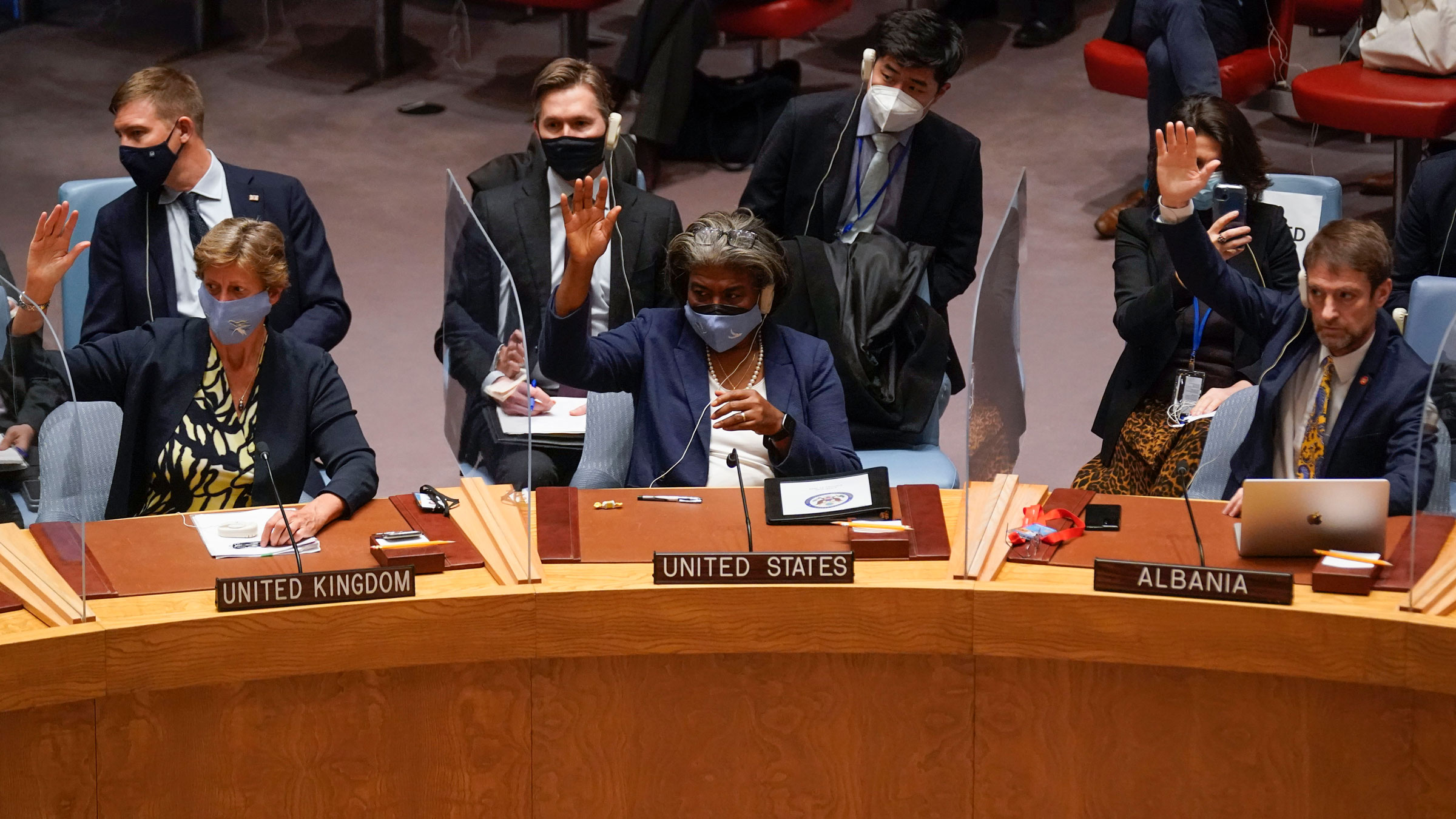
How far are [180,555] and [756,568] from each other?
0.85 meters

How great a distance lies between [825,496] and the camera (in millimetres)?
2881

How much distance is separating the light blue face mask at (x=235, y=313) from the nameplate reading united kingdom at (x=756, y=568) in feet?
3.01

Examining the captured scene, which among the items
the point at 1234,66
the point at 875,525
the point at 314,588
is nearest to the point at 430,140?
the point at 1234,66

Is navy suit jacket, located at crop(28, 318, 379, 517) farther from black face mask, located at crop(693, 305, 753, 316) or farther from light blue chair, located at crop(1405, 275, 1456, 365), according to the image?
light blue chair, located at crop(1405, 275, 1456, 365)

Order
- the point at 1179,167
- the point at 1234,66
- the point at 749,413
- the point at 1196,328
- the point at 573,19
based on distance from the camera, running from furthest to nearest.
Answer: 1. the point at 573,19
2. the point at 1234,66
3. the point at 1196,328
4. the point at 1179,167
5. the point at 749,413

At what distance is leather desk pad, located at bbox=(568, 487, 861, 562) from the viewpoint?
8.96 feet

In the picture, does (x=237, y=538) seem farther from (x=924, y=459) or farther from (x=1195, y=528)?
(x=924, y=459)

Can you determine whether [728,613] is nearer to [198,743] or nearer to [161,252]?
[198,743]

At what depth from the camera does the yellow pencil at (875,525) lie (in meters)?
2.77

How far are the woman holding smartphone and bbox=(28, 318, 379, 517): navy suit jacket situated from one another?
5.36 feet

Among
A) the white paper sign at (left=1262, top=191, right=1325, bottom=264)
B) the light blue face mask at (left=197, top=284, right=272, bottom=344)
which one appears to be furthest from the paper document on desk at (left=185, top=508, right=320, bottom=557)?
the white paper sign at (left=1262, top=191, right=1325, bottom=264)

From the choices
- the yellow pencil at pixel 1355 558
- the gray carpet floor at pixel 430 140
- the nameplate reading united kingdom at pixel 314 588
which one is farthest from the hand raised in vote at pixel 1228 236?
the nameplate reading united kingdom at pixel 314 588

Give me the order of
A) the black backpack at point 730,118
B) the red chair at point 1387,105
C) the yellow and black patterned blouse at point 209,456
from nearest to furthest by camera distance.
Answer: the yellow and black patterned blouse at point 209,456, the red chair at point 1387,105, the black backpack at point 730,118

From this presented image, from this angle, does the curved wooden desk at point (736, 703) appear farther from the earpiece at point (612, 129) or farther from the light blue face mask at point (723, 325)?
the earpiece at point (612, 129)
